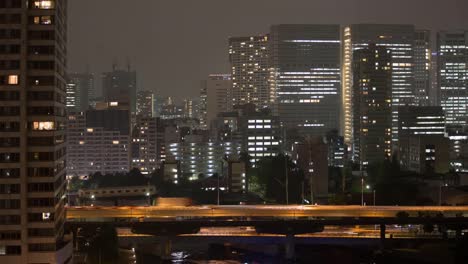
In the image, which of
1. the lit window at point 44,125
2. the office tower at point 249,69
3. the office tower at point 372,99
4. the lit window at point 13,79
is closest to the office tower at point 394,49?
the office tower at point 249,69

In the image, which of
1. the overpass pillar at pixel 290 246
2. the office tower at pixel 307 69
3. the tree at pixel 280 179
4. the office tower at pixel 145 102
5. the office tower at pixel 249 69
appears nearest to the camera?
the overpass pillar at pixel 290 246

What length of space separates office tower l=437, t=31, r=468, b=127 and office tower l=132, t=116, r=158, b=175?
89.6 ft

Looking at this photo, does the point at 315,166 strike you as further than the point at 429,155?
No

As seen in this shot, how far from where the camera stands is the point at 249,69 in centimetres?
8588

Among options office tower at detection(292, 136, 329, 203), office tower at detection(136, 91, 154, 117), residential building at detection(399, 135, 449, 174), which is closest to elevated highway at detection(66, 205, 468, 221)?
office tower at detection(292, 136, 329, 203)

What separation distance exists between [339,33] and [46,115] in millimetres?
64428

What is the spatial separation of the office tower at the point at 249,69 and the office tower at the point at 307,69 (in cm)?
140

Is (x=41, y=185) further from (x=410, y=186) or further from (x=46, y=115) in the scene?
(x=410, y=186)

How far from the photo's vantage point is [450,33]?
8119cm

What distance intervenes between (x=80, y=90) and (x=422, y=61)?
2985 centimetres

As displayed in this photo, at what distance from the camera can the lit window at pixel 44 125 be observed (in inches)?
794

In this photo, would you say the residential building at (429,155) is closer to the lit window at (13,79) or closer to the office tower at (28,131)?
the office tower at (28,131)

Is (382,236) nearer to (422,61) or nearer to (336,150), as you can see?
(336,150)

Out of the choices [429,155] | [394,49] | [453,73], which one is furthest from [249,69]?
[429,155]
